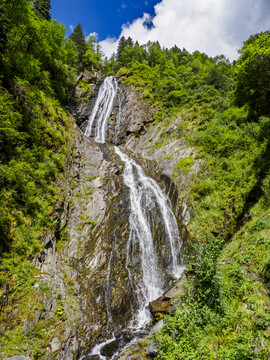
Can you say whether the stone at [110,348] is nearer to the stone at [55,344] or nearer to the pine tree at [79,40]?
the stone at [55,344]

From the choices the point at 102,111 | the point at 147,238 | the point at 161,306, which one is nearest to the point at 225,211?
the point at 147,238

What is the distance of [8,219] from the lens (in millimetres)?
8156

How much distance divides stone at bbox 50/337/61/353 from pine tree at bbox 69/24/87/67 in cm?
4702

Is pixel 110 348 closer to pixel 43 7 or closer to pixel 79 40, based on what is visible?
pixel 43 7

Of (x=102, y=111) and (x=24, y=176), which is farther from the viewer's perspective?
(x=102, y=111)

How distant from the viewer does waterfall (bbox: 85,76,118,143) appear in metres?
30.7

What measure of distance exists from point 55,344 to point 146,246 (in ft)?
22.3

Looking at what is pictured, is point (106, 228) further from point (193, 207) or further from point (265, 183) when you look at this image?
point (265, 183)

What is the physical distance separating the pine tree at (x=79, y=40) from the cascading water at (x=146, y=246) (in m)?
36.6

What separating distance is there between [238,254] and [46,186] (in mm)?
10458

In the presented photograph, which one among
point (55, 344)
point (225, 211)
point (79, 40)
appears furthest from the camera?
point (79, 40)

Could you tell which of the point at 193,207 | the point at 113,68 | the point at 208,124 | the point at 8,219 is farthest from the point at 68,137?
the point at 113,68

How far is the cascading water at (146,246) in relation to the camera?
10.2 m

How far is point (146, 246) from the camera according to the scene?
1241 centimetres
